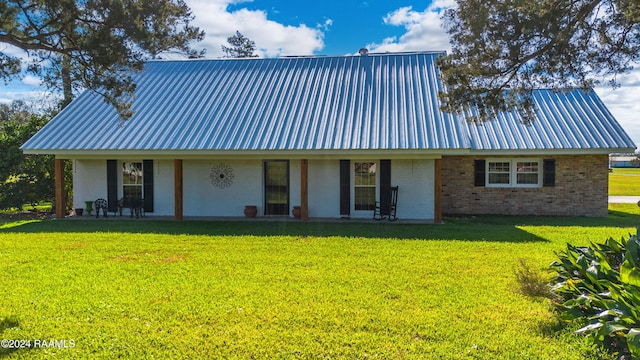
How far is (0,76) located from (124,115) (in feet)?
6.46

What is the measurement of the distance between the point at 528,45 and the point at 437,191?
6.31m

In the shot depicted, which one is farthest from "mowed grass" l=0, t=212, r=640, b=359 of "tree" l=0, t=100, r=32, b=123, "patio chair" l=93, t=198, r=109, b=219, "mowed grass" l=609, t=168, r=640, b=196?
"tree" l=0, t=100, r=32, b=123

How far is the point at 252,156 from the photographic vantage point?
13688mm

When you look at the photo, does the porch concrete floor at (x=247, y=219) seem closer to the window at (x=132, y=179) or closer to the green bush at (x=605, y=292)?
the window at (x=132, y=179)

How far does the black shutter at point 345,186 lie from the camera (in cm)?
1399

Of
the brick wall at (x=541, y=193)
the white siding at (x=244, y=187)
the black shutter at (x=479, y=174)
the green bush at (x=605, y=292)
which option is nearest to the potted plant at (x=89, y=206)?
the white siding at (x=244, y=187)

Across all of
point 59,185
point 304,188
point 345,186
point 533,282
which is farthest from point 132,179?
point 533,282

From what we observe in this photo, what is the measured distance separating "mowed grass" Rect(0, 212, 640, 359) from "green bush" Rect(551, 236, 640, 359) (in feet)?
0.81

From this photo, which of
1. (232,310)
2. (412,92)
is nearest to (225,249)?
(232,310)

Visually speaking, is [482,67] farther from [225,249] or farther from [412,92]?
[412,92]

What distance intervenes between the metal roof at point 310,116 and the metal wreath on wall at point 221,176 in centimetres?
131

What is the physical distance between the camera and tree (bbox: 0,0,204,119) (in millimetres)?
6016

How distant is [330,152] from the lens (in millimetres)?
12789

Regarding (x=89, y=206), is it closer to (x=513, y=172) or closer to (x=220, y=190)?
(x=220, y=190)
